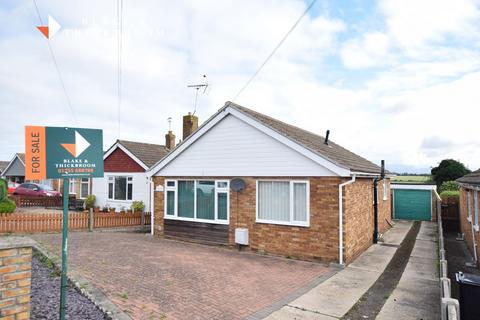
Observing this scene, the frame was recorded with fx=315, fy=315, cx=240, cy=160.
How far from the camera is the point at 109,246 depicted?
1162cm

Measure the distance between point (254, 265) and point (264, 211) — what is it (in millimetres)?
2110

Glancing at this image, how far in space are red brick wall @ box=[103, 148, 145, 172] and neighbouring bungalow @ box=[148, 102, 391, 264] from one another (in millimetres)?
6548

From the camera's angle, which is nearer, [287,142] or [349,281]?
[349,281]

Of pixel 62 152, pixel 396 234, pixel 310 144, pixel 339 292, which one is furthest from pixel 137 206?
pixel 62 152

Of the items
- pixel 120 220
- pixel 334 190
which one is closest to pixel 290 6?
pixel 334 190

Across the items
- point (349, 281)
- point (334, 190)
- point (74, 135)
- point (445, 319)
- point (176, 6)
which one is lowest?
point (349, 281)

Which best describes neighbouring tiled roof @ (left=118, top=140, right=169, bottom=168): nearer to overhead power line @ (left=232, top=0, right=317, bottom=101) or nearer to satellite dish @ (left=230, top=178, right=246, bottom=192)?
overhead power line @ (left=232, top=0, right=317, bottom=101)

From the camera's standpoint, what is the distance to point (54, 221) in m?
14.6

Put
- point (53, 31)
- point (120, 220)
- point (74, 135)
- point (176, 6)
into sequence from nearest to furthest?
point (74, 135), point (53, 31), point (176, 6), point (120, 220)

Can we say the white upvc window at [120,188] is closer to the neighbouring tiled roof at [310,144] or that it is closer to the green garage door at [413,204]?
the neighbouring tiled roof at [310,144]

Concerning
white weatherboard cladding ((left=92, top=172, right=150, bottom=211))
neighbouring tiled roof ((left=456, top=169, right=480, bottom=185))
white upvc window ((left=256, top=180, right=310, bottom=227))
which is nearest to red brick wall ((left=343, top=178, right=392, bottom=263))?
white upvc window ((left=256, top=180, right=310, bottom=227))

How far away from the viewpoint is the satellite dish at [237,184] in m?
11.2

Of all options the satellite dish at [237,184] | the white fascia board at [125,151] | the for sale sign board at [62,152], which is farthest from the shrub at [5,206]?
the for sale sign board at [62,152]

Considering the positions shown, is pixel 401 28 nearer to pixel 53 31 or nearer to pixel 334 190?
pixel 334 190
